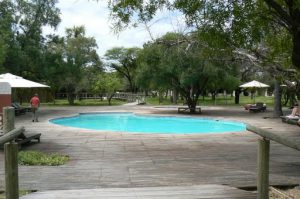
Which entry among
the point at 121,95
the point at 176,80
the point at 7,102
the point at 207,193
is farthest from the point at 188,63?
the point at 121,95

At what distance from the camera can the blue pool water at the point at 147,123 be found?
20.2 m

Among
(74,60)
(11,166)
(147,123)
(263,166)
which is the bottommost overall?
(147,123)

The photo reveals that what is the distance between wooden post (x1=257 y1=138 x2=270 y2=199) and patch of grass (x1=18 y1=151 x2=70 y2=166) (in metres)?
4.84

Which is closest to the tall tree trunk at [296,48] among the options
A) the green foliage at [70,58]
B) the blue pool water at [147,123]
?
the blue pool water at [147,123]

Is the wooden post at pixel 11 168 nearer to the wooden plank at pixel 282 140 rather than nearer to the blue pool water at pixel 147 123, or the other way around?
the wooden plank at pixel 282 140

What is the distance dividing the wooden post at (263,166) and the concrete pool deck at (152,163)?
1617mm

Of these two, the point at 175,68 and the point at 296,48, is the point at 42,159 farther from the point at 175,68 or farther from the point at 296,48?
the point at 175,68

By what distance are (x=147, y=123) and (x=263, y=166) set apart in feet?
60.0

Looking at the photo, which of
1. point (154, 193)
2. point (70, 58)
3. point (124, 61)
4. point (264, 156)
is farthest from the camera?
point (124, 61)

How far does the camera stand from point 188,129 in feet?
66.2

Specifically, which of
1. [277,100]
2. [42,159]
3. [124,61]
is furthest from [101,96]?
[42,159]

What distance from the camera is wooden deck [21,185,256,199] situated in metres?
5.83

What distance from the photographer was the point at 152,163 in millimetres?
8969

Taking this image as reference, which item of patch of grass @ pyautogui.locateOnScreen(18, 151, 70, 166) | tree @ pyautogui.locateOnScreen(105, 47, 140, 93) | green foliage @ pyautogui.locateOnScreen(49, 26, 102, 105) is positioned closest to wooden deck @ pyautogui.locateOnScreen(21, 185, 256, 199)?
patch of grass @ pyautogui.locateOnScreen(18, 151, 70, 166)
